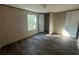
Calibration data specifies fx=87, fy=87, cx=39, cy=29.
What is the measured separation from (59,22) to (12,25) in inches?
170

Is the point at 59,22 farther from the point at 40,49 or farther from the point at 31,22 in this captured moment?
the point at 40,49

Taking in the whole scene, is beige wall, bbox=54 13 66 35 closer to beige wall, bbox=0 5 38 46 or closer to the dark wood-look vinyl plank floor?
the dark wood-look vinyl plank floor

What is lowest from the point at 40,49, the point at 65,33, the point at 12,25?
the point at 40,49

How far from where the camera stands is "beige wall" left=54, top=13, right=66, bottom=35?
6978 millimetres

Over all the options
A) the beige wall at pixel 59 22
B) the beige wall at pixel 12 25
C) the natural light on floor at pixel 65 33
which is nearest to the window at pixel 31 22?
the beige wall at pixel 12 25

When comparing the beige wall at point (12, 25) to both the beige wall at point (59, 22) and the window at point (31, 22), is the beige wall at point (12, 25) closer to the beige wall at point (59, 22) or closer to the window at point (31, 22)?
the window at point (31, 22)

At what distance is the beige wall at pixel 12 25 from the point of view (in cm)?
381

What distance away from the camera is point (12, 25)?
438 cm

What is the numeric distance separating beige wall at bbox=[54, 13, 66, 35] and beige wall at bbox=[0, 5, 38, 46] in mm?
3023

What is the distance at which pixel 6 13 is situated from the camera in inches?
156

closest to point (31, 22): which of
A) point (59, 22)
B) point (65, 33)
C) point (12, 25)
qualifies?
point (12, 25)
